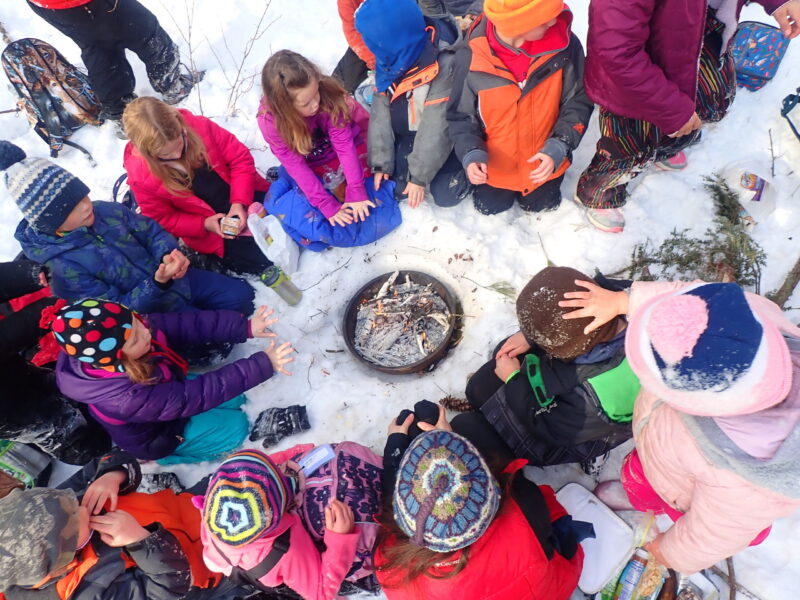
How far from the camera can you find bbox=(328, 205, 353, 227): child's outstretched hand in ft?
11.7

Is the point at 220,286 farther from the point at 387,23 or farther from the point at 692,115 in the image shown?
the point at 692,115

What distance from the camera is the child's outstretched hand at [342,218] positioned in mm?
3580

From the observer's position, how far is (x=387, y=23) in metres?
2.73

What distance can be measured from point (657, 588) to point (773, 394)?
171cm

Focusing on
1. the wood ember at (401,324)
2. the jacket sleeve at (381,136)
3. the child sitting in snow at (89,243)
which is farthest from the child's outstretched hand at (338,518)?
the jacket sleeve at (381,136)

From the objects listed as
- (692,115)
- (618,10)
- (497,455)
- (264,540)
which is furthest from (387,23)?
(264,540)

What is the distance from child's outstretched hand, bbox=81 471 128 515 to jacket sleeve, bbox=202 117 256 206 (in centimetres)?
209

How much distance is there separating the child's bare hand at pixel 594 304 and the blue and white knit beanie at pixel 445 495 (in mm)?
713

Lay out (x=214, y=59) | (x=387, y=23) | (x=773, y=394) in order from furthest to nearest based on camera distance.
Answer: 1. (x=214, y=59)
2. (x=387, y=23)
3. (x=773, y=394)

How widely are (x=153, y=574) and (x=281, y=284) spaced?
6.64ft

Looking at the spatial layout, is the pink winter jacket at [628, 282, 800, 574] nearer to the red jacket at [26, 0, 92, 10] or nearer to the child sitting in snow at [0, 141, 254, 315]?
the child sitting in snow at [0, 141, 254, 315]

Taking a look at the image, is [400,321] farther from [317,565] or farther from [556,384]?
[317,565]

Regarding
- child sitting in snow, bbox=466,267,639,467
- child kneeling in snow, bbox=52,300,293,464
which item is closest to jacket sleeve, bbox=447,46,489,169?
child sitting in snow, bbox=466,267,639,467

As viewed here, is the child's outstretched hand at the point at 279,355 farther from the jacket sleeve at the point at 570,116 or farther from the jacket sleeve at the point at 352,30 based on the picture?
the jacket sleeve at the point at 352,30
